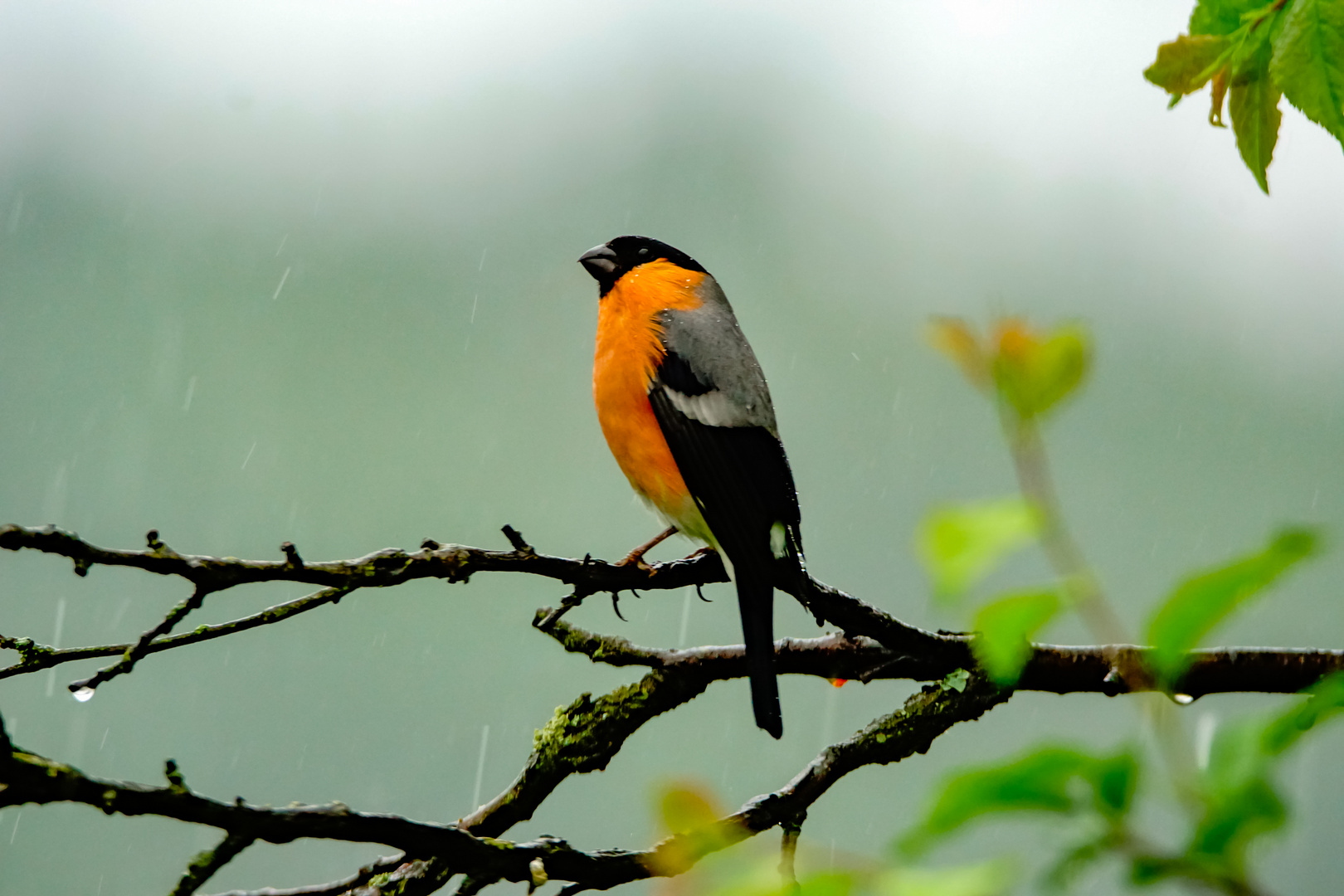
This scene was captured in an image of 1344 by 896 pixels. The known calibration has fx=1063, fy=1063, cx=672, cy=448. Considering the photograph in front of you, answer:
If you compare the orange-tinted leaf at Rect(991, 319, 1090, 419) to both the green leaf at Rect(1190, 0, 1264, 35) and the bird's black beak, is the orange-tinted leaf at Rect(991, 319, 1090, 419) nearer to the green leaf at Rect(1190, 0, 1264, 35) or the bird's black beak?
the green leaf at Rect(1190, 0, 1264, 35)

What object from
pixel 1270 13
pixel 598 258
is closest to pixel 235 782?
pixel 598 258

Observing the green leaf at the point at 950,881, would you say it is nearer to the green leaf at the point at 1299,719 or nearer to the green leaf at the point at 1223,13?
the green leaf at the point at 1299,719

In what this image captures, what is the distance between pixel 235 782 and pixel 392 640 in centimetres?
303

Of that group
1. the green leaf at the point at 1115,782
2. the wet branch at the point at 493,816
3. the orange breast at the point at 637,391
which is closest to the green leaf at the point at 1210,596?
the green leaf at the point at 1115,782

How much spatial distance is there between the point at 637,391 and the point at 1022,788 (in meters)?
1.49

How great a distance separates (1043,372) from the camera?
358 millimetres

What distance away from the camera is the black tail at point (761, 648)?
3.94 feet

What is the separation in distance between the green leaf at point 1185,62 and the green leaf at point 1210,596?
0.54 metres

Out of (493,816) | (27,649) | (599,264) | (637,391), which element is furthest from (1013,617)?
(599,264)

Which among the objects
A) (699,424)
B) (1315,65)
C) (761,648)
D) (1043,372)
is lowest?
(1043,372)

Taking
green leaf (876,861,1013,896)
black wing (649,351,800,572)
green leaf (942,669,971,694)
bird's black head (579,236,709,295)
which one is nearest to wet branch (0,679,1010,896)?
green leaf (942,669,971,694)

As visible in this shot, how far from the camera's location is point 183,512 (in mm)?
12938

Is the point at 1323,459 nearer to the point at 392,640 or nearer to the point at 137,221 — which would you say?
the point at 392,640

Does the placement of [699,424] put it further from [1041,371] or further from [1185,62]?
[1041,371]
